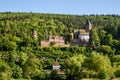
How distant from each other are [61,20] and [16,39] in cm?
4873

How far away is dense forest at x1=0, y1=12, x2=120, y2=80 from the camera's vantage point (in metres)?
61.0

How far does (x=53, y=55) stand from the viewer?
86.1 m

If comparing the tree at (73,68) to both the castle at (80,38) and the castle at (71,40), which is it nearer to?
the castle at (71,40)

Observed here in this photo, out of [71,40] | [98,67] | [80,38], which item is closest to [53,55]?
[71,40]

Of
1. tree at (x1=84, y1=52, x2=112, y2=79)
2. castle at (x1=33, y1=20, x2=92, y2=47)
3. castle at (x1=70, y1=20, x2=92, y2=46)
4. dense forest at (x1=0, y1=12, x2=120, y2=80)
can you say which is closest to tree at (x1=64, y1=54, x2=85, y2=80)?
dense forest at (x1=0, y1=12, x2=120, y2=80)

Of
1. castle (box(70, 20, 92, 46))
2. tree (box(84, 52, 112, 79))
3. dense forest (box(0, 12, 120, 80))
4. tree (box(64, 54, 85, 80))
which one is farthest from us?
castle (box(70, 20, 92, 46))

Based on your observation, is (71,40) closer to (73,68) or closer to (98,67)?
(73,68)

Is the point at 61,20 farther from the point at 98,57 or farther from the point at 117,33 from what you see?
the point at 98,57

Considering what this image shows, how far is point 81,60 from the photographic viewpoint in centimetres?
6831

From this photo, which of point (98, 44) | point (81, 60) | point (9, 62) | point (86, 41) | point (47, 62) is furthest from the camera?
point (86, 41)

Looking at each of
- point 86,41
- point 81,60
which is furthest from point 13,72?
point 86,41

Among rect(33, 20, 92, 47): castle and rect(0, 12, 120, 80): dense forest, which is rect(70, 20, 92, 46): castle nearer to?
rect(33, 20, 92, 47): castle

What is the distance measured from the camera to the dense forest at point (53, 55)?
200 ft

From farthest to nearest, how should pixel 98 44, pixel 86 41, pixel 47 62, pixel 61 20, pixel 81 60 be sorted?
pixel 61 20 → pixel 86 41 → pixel 98 44 → pixel 47 62 → pixel 81 60
